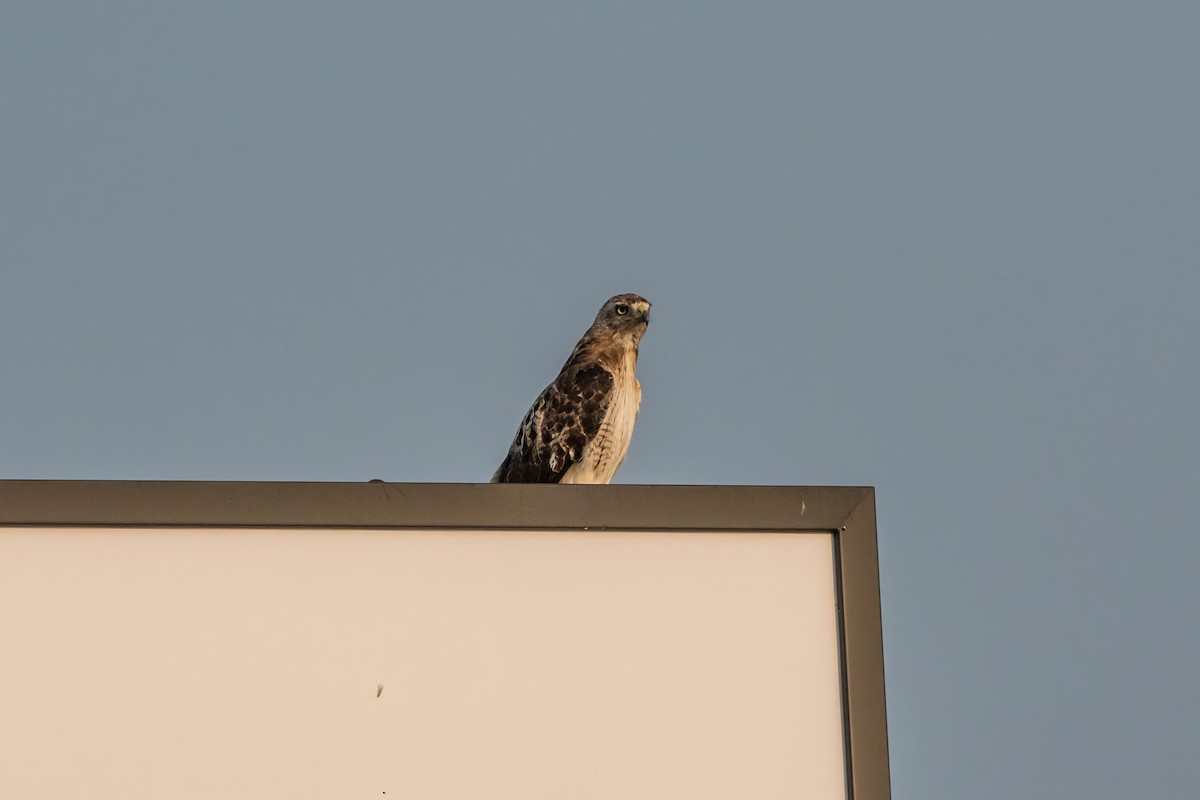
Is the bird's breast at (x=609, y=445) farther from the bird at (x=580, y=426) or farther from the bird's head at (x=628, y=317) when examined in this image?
the bird's head at (x=628, y=317)

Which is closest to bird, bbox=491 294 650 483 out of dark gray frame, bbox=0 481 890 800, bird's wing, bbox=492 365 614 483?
bird's wing, bbox=492 365 614 483

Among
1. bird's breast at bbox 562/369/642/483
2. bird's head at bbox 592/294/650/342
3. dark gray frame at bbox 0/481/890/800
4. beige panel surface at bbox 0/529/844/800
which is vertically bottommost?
beige panel surface at bbox 0/529/844/800

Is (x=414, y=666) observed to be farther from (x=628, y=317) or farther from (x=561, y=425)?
(x=628, y=317)

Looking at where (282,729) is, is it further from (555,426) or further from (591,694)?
(555,426)

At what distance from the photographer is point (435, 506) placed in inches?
262

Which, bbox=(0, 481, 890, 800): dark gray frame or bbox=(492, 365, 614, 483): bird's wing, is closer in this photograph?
bbox=(0, 481, 890, 800): dark gray frame

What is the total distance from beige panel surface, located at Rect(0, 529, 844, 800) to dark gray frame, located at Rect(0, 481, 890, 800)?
8 centimetres

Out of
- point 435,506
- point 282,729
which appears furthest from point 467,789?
point 435,506

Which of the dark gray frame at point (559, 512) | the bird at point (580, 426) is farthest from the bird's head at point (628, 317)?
the dark gray frame at point (559, 512)

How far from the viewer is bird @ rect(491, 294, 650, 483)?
9.48 metres

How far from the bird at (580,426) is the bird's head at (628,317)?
0.84ft

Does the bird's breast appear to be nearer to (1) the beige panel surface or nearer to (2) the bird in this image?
(2) the bird

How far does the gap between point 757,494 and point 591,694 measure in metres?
1.23

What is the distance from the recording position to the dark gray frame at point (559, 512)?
652cm
